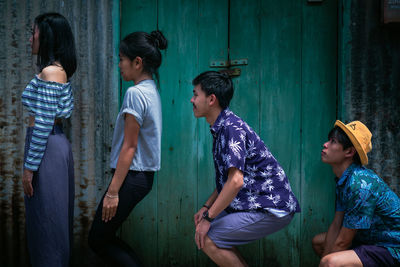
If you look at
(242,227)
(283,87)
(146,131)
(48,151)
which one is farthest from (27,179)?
(283,87)

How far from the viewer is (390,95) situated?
287cm

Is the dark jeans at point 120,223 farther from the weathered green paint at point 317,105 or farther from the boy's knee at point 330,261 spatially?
the weathered green paint at point 317,105

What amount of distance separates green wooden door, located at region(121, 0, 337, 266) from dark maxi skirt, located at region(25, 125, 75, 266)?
38.7 inches

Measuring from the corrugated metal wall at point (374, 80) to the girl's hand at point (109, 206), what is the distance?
6.15 ft

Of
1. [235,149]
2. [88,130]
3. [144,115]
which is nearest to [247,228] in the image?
[235,149]

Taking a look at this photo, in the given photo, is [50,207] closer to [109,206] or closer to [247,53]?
[109,206]

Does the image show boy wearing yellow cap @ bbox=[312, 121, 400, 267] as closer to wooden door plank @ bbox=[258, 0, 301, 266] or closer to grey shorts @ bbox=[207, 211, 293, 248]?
grey shorts @ bbox=[207, 211, 293, 248]

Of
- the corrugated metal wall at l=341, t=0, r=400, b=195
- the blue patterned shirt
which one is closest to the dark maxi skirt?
the blue patterned shirt

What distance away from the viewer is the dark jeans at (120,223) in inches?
87.7

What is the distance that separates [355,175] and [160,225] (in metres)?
1.76

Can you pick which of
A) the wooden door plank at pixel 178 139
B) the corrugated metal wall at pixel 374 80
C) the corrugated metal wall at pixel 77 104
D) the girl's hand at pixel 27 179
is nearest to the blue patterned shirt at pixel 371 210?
the corrugated metal wall at pixel 374 80

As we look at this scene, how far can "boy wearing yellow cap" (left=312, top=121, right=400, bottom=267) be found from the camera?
1.91m

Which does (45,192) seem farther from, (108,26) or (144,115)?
(108,26)

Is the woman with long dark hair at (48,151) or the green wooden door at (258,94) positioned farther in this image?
the green wooden door at (258,94)
